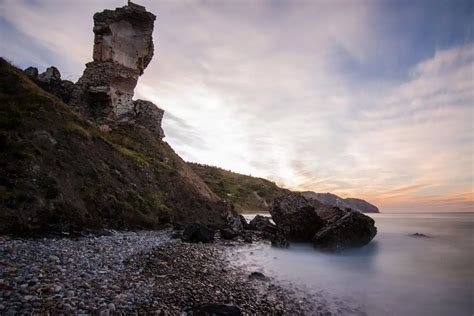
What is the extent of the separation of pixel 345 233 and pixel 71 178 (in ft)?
58.2

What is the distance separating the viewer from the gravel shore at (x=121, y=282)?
667 cm

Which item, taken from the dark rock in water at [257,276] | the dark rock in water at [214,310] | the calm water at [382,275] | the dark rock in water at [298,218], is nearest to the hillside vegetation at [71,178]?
the dark rock in water at [298,218]

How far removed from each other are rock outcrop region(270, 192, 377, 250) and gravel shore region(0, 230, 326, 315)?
35.1 feet

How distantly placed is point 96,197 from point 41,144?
402cm

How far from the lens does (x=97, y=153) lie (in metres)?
20.2

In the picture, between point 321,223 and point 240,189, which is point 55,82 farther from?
point 240,189

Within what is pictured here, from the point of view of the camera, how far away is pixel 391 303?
35.8ft

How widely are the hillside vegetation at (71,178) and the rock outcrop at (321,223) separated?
19.6 feet

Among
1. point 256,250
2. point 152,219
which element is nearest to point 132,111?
point 152,219

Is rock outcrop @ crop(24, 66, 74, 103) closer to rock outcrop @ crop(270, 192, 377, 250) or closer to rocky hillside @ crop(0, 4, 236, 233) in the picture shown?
rocky hillside @ crop(0, 4, 236, 233)

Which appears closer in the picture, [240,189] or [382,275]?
[382,275]

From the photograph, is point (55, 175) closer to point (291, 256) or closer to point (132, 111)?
point (291, 256)

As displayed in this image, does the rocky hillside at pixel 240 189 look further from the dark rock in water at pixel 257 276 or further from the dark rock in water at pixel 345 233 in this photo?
the dark rock in water at pixel 257 276

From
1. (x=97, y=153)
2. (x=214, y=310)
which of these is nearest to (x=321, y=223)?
(x=97, y=153)
